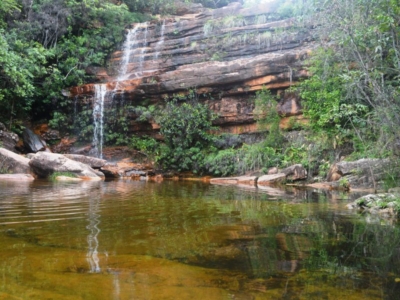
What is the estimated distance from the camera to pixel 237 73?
715 inches

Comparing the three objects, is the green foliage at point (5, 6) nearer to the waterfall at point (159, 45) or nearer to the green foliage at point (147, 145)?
the waterfall at point (159, 45)

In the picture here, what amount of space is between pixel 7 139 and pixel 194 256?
56.6ft

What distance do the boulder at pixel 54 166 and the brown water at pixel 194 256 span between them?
907 centimetres

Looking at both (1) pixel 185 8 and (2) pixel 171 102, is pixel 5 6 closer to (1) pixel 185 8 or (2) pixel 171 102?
(2) pixel 171 102

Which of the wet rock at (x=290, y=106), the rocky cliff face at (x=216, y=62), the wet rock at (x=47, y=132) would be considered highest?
the rocky cliff face at (x=216, y=62)

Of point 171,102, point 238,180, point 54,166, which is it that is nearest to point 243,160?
point 238,180

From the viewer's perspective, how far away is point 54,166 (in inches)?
547

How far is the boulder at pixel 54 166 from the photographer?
13.9m

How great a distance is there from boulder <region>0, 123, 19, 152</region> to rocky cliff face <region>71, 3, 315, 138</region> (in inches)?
175

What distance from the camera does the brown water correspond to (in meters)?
2.13

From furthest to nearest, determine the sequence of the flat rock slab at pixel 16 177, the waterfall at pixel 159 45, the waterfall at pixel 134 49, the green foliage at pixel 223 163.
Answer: the waterfall at pixel 159 45 → the waterfall at pixel 134 49 → the green foliage at pixel 223 163 → the flat rock slab at pixel 16 177

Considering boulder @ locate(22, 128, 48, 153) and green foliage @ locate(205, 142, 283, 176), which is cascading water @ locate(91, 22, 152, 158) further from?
green foliage @ locate(205, 142, 283, 176)

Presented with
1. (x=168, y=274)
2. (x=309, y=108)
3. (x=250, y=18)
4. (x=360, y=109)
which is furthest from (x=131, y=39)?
(x=168, y=274)

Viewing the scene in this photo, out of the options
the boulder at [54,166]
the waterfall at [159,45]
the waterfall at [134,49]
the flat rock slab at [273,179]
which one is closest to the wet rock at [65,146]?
the waterfall at [134,49]
